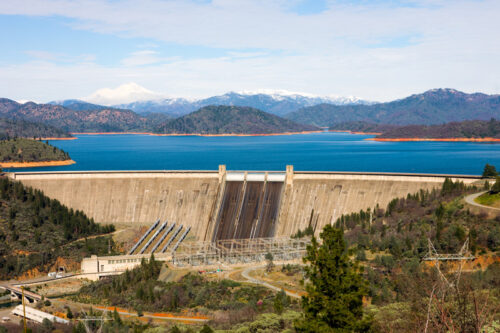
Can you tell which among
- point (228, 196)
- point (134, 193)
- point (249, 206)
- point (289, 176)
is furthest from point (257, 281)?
point (134, 193)

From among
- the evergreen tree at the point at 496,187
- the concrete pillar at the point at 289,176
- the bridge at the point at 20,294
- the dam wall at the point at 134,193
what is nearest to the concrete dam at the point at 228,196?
the dam wall at the point at 134,193

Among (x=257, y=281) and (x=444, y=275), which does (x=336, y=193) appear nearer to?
(x=257, y=281)

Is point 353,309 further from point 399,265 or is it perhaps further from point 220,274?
point 220,274

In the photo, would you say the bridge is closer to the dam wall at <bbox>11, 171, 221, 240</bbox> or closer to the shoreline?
the dam wall at <bbox>11, 171, 221, 240</bbox>

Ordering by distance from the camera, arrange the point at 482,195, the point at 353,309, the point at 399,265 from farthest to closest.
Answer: the point at 482,195, the point at 399,265, the point at 353,309

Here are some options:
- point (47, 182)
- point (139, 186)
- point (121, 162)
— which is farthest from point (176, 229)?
point (121, 162)

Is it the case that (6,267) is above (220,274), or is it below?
below

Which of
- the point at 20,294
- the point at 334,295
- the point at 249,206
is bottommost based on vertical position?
the point at 20,294
